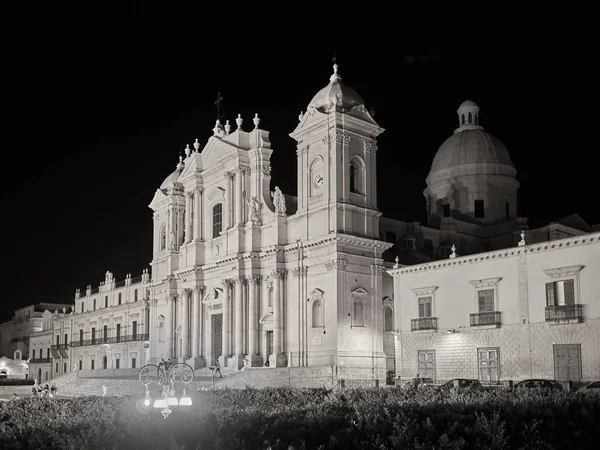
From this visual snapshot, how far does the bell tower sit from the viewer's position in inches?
1722

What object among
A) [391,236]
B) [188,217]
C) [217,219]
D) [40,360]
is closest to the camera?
[391,236]

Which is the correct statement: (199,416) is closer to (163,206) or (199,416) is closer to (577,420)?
(577,420)

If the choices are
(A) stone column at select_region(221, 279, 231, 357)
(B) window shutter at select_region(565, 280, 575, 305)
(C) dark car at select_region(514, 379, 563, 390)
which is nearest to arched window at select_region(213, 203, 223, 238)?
(A) stone column at select_region(221, 279, 231, 357)

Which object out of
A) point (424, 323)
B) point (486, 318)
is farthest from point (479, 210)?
point (486, 318)

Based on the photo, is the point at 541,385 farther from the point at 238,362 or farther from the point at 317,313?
the point at 238,362

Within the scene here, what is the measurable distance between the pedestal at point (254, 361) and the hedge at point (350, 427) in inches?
1109

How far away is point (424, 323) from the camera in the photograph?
38812mm

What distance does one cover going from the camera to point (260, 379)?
4009 centimetres

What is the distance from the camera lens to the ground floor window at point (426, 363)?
38375mm

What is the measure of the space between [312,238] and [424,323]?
911cm

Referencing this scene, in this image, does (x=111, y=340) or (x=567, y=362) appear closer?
(x=567, y=362)

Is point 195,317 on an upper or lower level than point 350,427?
upper

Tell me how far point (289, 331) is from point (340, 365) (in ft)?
Result: 16.7

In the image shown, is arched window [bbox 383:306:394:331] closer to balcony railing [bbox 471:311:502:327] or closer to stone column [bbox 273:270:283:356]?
stone column [bbox 273:270:283:356]
